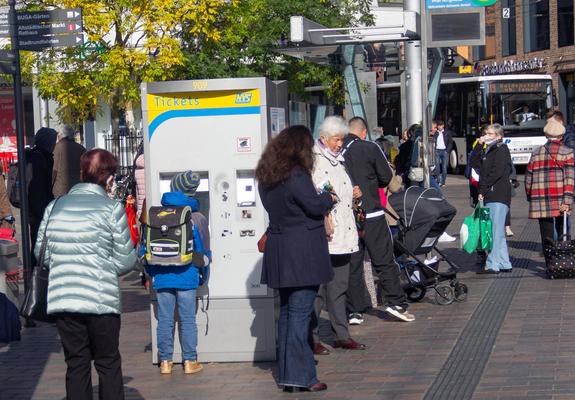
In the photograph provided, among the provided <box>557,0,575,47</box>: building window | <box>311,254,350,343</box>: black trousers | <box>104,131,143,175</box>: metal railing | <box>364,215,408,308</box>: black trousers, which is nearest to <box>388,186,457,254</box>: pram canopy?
<box>364,215,408,308</box>: black trousers

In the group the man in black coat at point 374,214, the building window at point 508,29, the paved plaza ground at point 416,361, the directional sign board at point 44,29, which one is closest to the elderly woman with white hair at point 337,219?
the paved plaza ground at point 416,361

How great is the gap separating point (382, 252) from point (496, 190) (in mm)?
3521

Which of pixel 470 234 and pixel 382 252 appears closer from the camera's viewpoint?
pixel 382 252

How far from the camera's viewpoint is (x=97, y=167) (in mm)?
6469

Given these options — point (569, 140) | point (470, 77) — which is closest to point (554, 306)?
point (569, 140)

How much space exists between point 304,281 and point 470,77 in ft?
103

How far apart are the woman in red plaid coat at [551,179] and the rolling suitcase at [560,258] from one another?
25 centimetres

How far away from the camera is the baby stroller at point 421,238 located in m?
10.8

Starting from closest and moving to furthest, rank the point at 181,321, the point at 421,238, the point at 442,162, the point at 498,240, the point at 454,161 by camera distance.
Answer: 1. the point at 181,321
2. the point at 421,238
3. the point at 498,240
4. the point at 442,162
5. the point at 454,161

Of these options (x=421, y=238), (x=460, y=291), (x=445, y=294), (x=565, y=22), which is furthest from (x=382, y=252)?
(x=565, y=22)

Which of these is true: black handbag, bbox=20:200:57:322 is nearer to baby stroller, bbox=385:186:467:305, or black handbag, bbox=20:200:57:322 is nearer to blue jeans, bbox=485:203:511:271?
baby stroller, bbox=385:186:467:305

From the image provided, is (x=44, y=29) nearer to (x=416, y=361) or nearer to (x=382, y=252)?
(x=382, y=252)

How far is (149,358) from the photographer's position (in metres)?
9.12

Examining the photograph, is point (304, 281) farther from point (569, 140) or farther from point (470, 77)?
point (470, 77)
